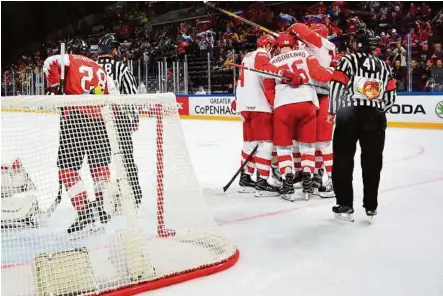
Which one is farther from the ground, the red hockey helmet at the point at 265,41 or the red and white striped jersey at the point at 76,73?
the red hockey helmet at the point at 265,41

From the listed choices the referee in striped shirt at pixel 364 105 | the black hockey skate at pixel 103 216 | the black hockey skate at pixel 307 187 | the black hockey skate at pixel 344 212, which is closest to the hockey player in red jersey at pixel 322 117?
the black hockey skate at pixel 307 187

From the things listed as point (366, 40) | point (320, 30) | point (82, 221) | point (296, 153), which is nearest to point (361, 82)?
point (366, 40)

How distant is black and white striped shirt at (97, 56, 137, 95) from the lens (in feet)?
9.86

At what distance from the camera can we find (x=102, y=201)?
2375 millimetres

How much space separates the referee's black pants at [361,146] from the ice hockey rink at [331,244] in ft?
0.70

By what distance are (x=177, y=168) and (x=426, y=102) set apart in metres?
6.84

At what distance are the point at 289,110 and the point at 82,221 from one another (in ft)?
5.99

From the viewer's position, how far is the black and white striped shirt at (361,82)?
2.84 meters

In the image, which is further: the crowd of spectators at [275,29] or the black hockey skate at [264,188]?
the crowd of spectators at [275,29]

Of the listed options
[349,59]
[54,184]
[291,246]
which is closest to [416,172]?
[349,59]

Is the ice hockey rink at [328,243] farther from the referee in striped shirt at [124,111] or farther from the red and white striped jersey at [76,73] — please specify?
the red and white striped jersey at [76,73]

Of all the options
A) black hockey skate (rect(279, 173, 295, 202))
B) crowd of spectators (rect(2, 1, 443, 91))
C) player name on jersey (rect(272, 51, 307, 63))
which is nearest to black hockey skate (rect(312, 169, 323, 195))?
black hockey skate (rect(279, 173, 295, 202))

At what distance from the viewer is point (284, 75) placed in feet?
11.8

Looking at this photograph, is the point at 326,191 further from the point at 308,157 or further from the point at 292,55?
the point at 292,55
